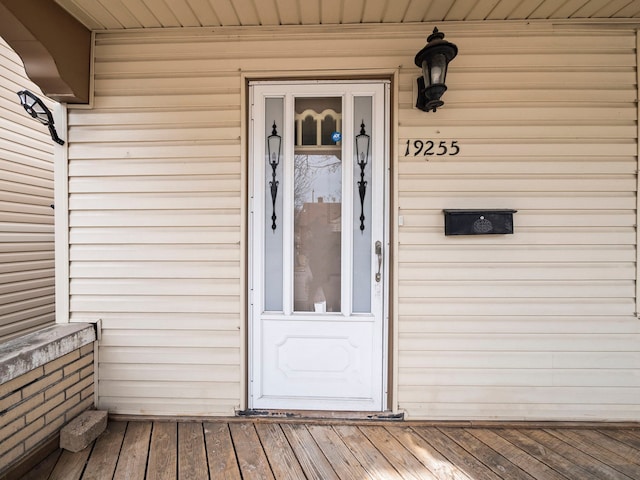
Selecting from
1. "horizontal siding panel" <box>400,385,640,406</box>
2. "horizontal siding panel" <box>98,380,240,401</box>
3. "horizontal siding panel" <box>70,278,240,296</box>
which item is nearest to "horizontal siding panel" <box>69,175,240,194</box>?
"horizontal siding panel" <box>70,278,240,296</box>

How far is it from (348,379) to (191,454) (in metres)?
1.02

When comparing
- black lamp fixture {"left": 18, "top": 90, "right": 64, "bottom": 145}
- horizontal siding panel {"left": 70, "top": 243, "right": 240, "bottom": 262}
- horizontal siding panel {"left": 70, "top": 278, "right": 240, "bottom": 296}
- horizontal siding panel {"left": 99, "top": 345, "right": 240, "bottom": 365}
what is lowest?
horizontal siding panel {"left": 99, "top": 345, "right": 240, "bottom": 365}

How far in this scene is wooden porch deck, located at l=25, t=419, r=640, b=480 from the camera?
1569 millimetres

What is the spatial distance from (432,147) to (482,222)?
579mm

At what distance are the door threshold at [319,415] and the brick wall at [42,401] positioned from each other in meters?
1.02

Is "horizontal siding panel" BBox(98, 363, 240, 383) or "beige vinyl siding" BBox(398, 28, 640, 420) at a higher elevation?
"beige vinyl siding" BBox(398, 28, 640, 420)

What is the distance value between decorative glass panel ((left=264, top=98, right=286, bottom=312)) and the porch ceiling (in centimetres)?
51

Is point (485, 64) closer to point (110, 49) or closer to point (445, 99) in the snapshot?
point (445, 99)

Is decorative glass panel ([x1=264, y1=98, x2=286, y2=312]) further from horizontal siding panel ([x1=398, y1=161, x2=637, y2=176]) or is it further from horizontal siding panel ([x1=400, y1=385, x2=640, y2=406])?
horizontal siding panel ([x1=400, y1=385, x2=640, y2=406])

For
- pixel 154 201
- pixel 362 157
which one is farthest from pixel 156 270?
pixel 362 157

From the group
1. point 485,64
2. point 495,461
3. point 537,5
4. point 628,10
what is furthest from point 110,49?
point 495,461

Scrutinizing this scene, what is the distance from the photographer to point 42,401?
1685 millimetres

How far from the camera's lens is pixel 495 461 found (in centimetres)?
165

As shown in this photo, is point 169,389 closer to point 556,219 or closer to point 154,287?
point 154,287
